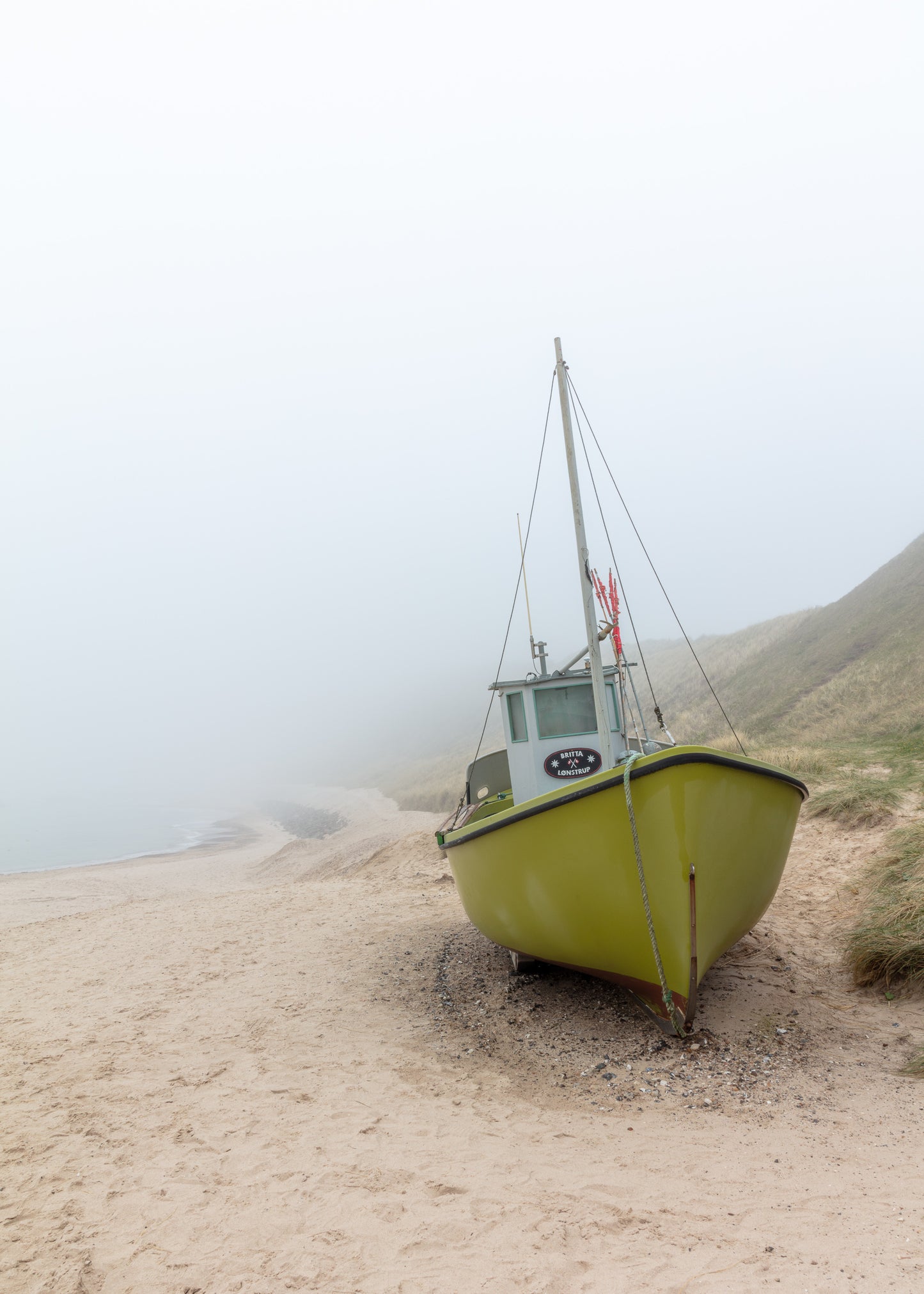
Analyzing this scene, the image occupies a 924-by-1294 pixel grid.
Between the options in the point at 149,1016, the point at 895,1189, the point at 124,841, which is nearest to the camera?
the point at 895,1189

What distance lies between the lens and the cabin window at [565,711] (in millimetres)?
7555

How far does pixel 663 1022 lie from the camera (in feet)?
17.6

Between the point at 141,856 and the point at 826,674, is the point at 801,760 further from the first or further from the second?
the point at 141,856

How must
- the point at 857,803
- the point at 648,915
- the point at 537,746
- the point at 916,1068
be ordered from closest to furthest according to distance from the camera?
the point at 916,1068
the point at 648,915
the point at 537,746
the point at 857,803

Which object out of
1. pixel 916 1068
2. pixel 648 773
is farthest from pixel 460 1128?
pixel 916 1068

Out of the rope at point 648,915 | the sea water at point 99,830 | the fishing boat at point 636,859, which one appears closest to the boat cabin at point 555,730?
A: the fishing boat at point 636,859

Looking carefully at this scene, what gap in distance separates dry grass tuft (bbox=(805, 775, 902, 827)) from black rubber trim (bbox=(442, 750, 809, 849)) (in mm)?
4110

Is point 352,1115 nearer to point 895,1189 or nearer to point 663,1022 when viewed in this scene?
point 663,1022

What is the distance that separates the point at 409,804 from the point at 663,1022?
2727 centimetres

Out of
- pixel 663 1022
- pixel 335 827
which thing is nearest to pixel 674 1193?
pixel 663 1022

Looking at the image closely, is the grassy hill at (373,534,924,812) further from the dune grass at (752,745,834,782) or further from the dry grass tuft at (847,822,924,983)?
the dry grass tuft at (847,822,924,983)

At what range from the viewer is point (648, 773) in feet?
15.9

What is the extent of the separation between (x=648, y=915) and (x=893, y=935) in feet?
7.99

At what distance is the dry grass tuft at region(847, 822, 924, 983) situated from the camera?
5699 mm
